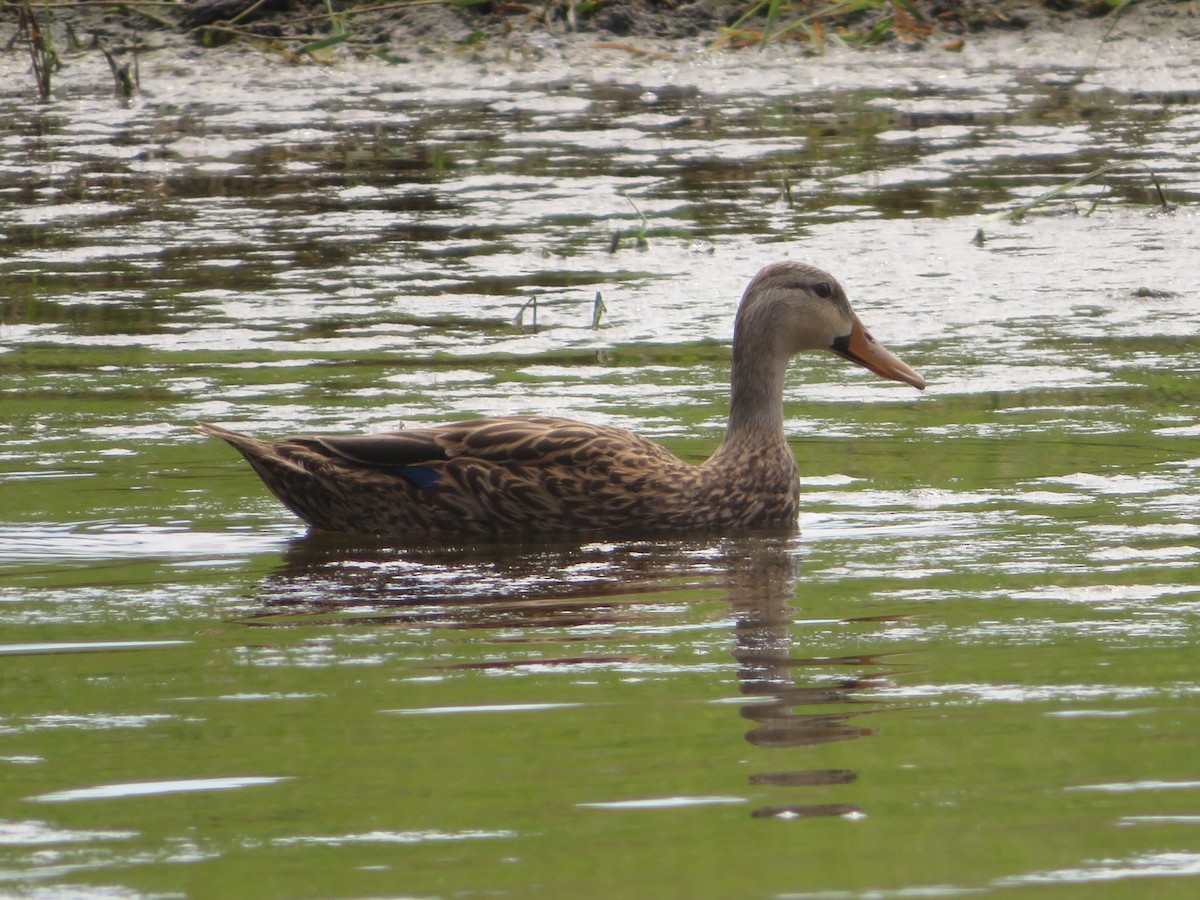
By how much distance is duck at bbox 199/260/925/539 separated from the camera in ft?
25.0

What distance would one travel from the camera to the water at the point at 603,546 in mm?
4184

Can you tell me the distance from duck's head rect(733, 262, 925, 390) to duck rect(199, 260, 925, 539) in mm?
582

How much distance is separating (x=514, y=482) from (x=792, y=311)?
4.46 feet

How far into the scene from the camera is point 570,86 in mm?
19859

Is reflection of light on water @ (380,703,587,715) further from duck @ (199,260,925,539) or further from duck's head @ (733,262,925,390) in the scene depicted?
duck's head @ (733,262,925,390)

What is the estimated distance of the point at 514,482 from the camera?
24.9ft

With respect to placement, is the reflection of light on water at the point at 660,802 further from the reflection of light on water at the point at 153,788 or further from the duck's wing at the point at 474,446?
the duck's wing at the point at 474,446

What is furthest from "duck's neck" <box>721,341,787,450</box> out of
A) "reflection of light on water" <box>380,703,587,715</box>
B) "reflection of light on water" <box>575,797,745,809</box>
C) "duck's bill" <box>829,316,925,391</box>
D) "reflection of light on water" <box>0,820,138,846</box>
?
"reflection of light on water" <box>0,820,138,846</box>

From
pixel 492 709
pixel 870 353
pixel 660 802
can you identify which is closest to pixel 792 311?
pixel 870 353

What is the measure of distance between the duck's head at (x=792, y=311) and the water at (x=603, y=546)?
52cm

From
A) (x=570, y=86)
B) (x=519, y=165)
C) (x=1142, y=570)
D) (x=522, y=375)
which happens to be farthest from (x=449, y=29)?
(x=1142, y=570)

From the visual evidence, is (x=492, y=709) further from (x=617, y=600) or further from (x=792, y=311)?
(x=792, y=311)

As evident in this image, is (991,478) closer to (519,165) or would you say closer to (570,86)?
(519,165)

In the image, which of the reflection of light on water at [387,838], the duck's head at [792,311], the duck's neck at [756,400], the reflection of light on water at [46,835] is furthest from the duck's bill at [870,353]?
the reflection of light on water at [46,835]
